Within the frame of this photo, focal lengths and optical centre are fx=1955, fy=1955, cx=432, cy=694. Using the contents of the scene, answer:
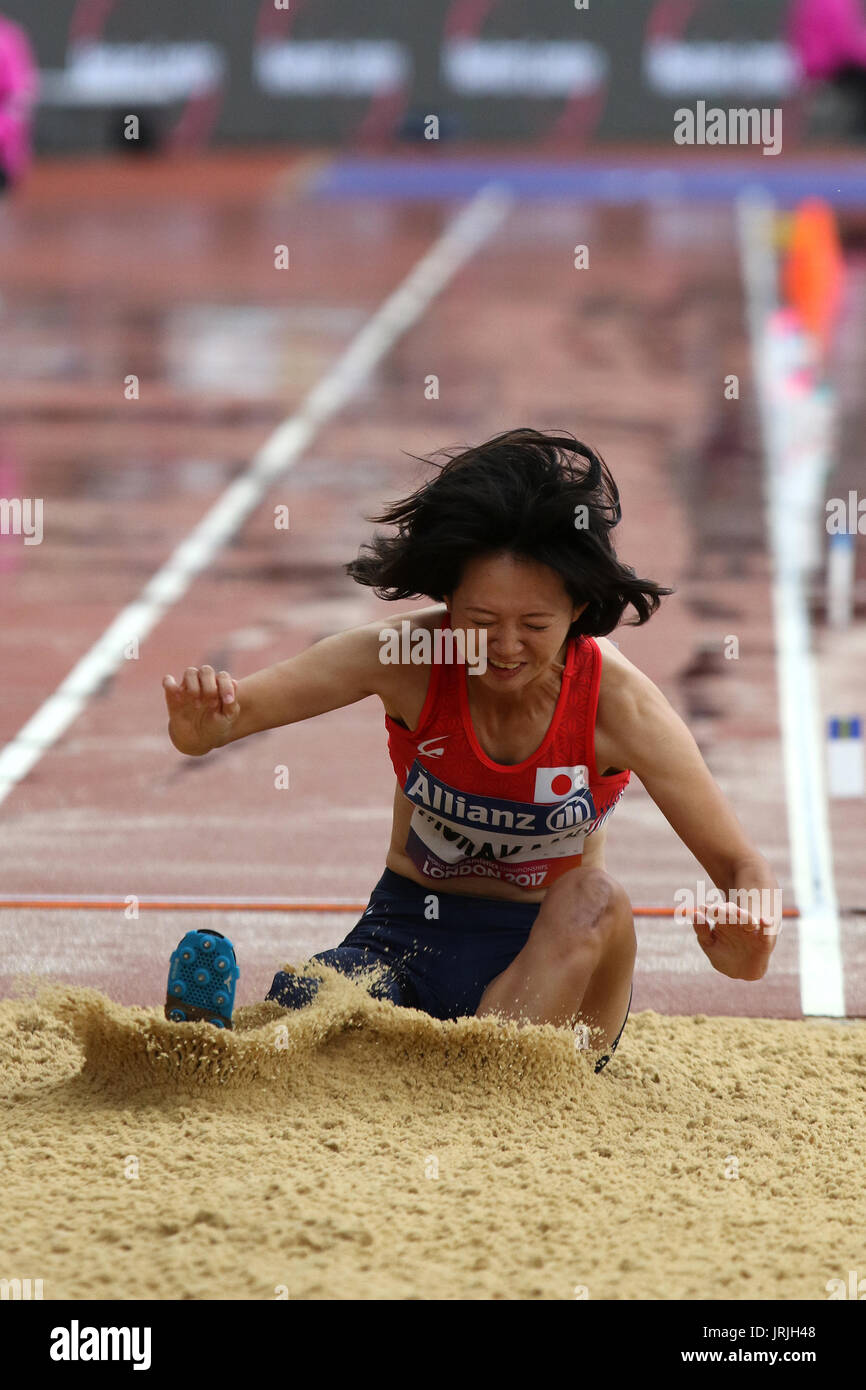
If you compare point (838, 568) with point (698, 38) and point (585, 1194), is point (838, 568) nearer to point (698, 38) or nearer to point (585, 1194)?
point (585, 1194)

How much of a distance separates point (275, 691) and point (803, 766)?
2.94 meters

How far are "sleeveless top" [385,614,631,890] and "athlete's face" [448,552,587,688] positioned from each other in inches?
7.3

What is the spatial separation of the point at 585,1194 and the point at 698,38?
26.0 m

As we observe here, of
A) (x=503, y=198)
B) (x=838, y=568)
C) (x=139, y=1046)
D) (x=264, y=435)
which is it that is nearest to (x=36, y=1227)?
(x=139, y=1046)

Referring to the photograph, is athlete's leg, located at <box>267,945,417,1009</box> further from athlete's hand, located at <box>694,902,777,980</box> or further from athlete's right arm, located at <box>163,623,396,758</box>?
athlete's hand, located at <box>694,902,777,980</box>

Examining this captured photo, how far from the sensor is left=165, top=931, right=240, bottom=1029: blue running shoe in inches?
152

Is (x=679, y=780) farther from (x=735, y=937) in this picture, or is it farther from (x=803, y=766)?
(x=803, y=766)

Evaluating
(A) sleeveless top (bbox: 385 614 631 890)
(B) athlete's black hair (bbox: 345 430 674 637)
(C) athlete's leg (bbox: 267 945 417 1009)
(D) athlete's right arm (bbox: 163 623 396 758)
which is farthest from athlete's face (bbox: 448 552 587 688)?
(C) athlete's leg (bbox: 267 945 417 1009)

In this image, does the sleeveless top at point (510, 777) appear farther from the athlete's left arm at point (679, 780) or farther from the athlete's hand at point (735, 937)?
the athlete's hand at point (735, 937)

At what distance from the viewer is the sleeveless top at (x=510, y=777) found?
12.6ft

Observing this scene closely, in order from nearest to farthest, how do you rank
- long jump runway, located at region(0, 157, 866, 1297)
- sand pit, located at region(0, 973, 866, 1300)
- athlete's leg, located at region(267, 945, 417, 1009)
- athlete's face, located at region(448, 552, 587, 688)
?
sand pit, located at region(0, 973, 866, 1300)
athlete's face, located at region(448, 552, 587, 688)
long jump runway, located at region(0, 157, 866, 1297)
athlete's leg, located at region(267, 945, 417, 1009)

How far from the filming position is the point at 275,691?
12.7 ft

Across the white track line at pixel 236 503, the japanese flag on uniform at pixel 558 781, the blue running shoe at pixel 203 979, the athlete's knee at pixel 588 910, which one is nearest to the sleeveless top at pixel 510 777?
the japanese flag on uniform at pixel 558 781

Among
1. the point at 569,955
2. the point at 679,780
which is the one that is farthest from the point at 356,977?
the point at 679,780
